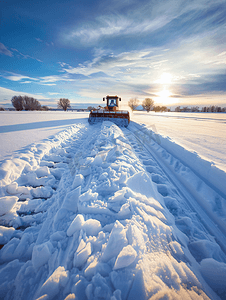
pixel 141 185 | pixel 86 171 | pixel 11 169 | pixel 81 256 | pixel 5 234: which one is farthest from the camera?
pixel 86 171

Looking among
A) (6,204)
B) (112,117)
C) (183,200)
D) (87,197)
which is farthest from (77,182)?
(112,117)

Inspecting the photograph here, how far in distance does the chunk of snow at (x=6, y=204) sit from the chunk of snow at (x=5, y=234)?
0.26 m

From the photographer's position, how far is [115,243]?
3.57ft

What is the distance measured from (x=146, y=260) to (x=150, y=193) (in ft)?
3.05

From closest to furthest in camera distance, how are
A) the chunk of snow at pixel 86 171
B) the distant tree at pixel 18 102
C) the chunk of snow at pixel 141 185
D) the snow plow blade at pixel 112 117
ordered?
→ the chunk of snow at pixel 141 185 → the chunk of snow at pixel 86 171 → the snow plow blade at pixel 112 117 → the distant tree at pixel 18 102

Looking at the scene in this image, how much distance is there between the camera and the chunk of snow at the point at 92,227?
49.3 inches

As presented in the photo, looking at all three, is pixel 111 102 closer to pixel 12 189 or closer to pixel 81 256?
pixel 12 189

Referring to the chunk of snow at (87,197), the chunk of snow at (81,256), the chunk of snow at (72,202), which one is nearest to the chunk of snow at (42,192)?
the chunk of snow at (72,202)

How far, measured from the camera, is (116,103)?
496 inches

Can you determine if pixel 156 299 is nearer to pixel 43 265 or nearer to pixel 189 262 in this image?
pixel 189 262

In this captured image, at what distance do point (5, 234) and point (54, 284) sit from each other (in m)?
1.03

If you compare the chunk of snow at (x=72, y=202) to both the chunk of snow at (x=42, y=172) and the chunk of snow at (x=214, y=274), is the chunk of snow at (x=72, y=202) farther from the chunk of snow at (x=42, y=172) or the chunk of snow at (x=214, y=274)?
the chunk of snow at (x=214, y=274)

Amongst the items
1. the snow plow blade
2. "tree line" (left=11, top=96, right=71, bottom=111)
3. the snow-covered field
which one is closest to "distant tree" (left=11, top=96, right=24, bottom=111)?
"tree line" (left=11, top=96, right=71, bottom=111)

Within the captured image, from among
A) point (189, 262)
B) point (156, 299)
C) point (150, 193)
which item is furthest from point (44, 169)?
point (189, 262)
